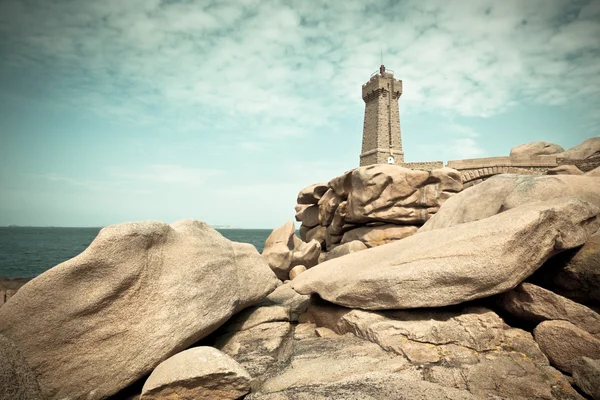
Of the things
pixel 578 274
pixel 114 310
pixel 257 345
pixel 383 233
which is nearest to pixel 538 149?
pixel 383 233

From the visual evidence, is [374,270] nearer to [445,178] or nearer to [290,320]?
[290,320]

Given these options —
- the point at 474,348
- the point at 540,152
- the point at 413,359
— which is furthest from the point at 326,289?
the point at 540,152

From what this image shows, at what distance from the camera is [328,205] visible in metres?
17.5

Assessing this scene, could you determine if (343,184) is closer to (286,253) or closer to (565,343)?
(286,253)

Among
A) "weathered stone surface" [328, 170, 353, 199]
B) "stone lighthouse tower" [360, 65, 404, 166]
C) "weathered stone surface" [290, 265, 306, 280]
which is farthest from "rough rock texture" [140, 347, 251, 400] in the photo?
"stone lighthouse tower" [360, 65, 404, 166]

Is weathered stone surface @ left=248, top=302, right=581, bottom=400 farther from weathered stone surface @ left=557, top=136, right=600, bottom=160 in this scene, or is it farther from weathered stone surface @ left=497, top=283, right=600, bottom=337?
weathered stone surface @ left=557, top=136, right=600, bottom=160

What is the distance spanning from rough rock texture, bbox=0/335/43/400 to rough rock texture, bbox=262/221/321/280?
10.9m

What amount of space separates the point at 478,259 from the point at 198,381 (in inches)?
164

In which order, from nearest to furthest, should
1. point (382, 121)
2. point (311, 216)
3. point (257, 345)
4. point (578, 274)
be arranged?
point (578, 274) → point (257, 345) → point (311, 216) → point (382, 121)

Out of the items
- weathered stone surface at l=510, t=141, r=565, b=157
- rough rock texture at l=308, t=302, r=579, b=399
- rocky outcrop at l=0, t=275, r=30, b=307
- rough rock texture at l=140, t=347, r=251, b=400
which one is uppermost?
weathered stone surface at l=510, t=141, r=565, b=157

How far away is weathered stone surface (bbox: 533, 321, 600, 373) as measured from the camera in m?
3.61

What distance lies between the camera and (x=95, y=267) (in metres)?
4.09

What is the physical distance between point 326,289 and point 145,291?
3231 mm

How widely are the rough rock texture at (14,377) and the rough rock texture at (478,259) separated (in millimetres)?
4348
